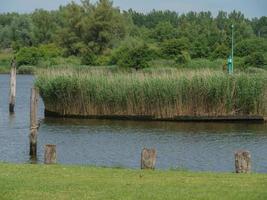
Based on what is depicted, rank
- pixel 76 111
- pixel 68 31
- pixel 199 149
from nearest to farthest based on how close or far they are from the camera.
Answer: pixel 199 149
pixel 76 111
pixel 68 31

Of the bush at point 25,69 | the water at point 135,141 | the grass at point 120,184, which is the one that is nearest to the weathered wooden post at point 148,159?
the grass at point 120,184

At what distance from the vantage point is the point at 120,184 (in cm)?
1299

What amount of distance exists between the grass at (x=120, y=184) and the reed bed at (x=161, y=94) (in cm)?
2162

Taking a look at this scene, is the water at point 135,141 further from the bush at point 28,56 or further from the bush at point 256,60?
the bush at point 28,56

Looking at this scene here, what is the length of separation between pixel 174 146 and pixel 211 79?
10.9 m

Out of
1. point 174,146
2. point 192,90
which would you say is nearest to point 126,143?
point 174,146

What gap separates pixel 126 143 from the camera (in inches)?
1088

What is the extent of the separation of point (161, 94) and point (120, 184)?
2377cm

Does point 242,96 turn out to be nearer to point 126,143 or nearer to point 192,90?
point 192,90

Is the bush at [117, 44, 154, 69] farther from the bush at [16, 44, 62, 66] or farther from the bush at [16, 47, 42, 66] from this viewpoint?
the bush at [16, 47, 42, 66]

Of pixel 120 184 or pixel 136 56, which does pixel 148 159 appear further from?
pixel 136 56

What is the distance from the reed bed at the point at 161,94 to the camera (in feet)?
120

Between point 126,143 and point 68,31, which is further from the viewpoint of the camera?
point 68,31

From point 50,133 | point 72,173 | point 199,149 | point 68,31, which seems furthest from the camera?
point 68,31
